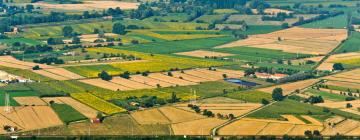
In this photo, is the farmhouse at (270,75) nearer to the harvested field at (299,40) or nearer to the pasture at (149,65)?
the pasture at (149,65)

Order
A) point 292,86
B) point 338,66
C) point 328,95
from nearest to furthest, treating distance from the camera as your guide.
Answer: point 328,95, point 292,86, point 338,66

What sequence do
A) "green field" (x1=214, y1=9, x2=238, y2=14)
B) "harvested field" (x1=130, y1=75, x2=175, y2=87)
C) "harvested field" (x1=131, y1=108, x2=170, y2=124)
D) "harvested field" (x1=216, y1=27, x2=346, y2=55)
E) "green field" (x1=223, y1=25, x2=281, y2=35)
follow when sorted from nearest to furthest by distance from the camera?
"harvested field" (x1=131, y1=108, x2=170, y2=124) → "harvested field" (x1=130, y1=75, x2=175, y2=87) → "harvested field" (x1=216, y1=27, x2=346, y2=55) → "green field" (x1=223, y1=25, x2=281, y2=35) → "green field" (x1=214, y1=9, x2=238, y2=14)

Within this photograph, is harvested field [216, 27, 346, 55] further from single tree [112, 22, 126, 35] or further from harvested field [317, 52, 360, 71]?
single tree [112, 22, 126, 35]

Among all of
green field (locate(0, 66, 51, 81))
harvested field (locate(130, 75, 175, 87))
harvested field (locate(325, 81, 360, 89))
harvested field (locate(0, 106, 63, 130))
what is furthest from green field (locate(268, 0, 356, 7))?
harvested field (locate(0, 106, 63, 130))

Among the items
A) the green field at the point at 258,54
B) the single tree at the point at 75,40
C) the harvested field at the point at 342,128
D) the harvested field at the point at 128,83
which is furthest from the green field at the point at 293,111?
the single tree at the point at 75,40

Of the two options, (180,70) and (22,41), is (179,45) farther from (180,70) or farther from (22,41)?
(180,70)

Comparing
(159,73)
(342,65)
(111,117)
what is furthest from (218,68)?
(111,117)

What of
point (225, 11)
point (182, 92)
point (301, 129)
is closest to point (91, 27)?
point (225, 11)
